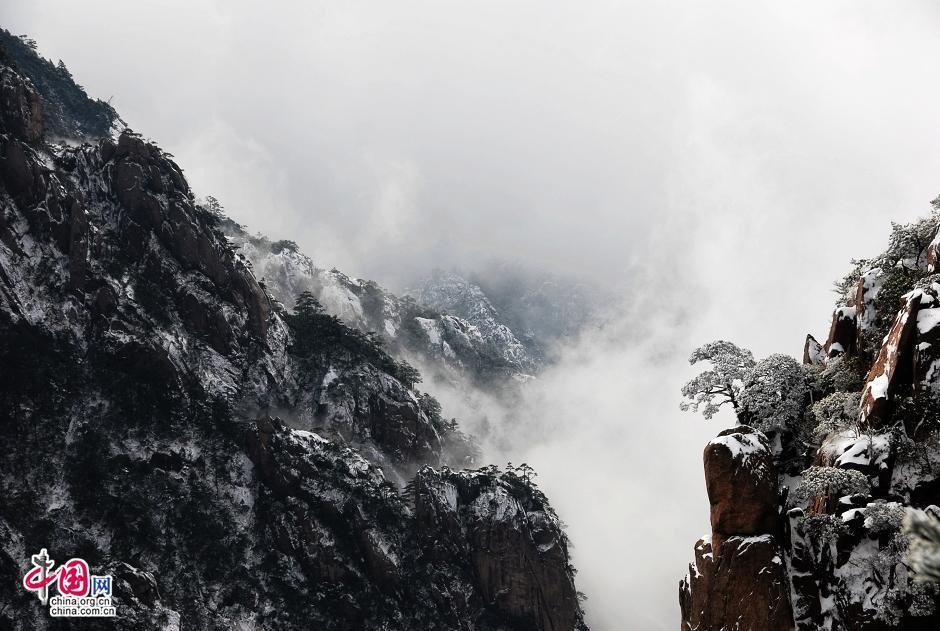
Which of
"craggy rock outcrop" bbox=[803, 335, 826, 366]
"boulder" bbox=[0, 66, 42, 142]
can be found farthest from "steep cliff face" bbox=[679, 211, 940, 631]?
"boulder" bbox=[0, 66, 42, 142]

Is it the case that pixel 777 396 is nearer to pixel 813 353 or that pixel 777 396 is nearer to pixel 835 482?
pixel 813 353

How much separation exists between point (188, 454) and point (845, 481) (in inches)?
3731

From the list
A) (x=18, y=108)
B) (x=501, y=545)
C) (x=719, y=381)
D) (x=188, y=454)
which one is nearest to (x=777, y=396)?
(x=719, y=381)

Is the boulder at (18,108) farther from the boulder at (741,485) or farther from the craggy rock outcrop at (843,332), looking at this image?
the craggy rock outcrop at (843,332)

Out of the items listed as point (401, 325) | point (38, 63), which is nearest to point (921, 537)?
point (401, 325)

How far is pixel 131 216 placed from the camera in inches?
4281

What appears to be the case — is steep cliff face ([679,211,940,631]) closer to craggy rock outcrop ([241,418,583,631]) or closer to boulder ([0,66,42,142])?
craggy rock outcrop ([241,418,583,631])

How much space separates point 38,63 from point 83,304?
4173 inches

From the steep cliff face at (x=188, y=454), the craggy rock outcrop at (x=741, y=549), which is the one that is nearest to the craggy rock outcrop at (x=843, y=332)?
the craggy rock outcrop at (x=741, y=549)

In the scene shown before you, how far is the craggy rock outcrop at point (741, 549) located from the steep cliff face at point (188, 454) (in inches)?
2765

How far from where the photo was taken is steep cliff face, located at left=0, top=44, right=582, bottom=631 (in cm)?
8462

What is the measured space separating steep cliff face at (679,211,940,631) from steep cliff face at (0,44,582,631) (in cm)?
7228

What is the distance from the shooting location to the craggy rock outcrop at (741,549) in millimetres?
27672

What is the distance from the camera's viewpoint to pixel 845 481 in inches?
978
